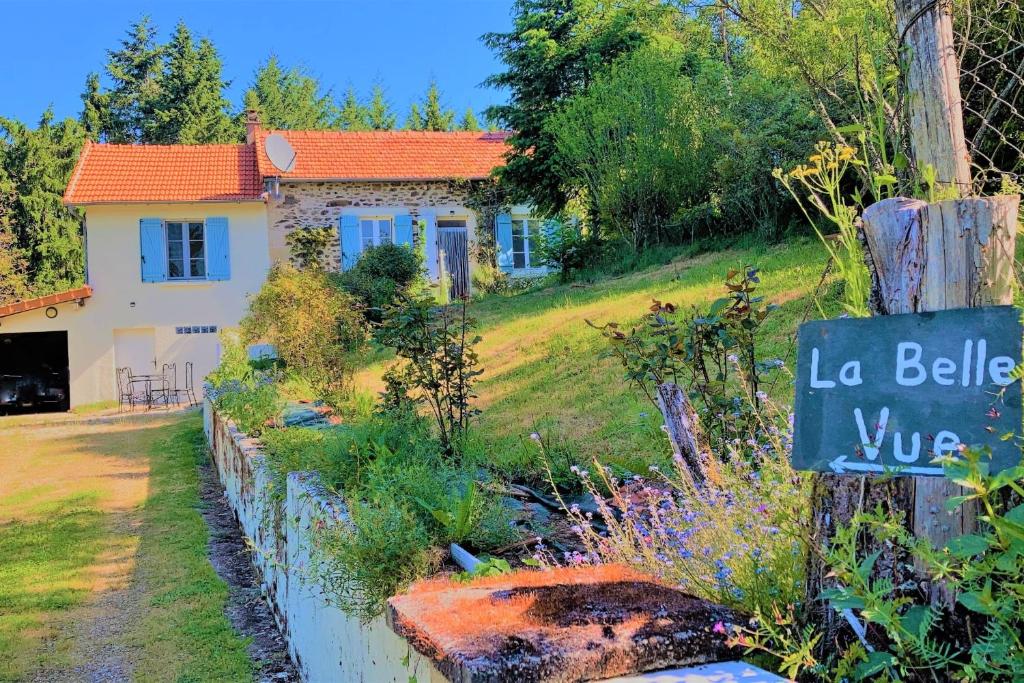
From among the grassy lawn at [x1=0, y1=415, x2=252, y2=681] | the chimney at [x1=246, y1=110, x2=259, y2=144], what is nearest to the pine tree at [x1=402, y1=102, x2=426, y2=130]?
the chimney at [x1=246, y1=110, x2=259, y2=144]

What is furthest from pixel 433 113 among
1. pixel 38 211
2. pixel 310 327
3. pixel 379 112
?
pixel 310 327

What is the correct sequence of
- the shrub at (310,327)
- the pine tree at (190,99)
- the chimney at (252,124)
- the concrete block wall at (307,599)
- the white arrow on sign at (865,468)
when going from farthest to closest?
1. the pine tree at (190,99)
2. the chimney at (252,124)
3. the shrub at (310,327)
4. the concrete block wall at (307,599)
5. the white arrow on sign at (865,468)

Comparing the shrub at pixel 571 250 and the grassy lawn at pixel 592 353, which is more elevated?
the shrub at pixel 571 250

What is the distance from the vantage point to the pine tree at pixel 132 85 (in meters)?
34.8

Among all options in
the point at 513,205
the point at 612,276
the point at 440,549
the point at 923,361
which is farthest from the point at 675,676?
the point at 513,205

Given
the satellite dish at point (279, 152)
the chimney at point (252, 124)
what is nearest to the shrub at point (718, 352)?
the satellite dish at point (279, 152)

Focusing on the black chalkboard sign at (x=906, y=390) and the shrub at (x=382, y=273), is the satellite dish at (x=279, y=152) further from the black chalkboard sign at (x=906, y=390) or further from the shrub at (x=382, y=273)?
the black chalkboard sign at (x=906, y=390)

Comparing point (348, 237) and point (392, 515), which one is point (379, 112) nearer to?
point (348, 237)

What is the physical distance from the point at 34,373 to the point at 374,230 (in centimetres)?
860

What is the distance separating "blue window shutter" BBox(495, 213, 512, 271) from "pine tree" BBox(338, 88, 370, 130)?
21.6m

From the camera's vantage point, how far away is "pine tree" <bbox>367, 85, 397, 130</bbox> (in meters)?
40.4

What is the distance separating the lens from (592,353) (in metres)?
8.23

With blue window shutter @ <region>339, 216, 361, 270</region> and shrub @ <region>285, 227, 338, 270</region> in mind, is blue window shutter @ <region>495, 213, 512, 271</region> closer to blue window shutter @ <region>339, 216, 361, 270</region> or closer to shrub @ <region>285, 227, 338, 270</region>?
blue window shutter @ <region>339, 216, 361, 270</region>

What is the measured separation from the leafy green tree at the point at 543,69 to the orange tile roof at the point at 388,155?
5.27 ft
